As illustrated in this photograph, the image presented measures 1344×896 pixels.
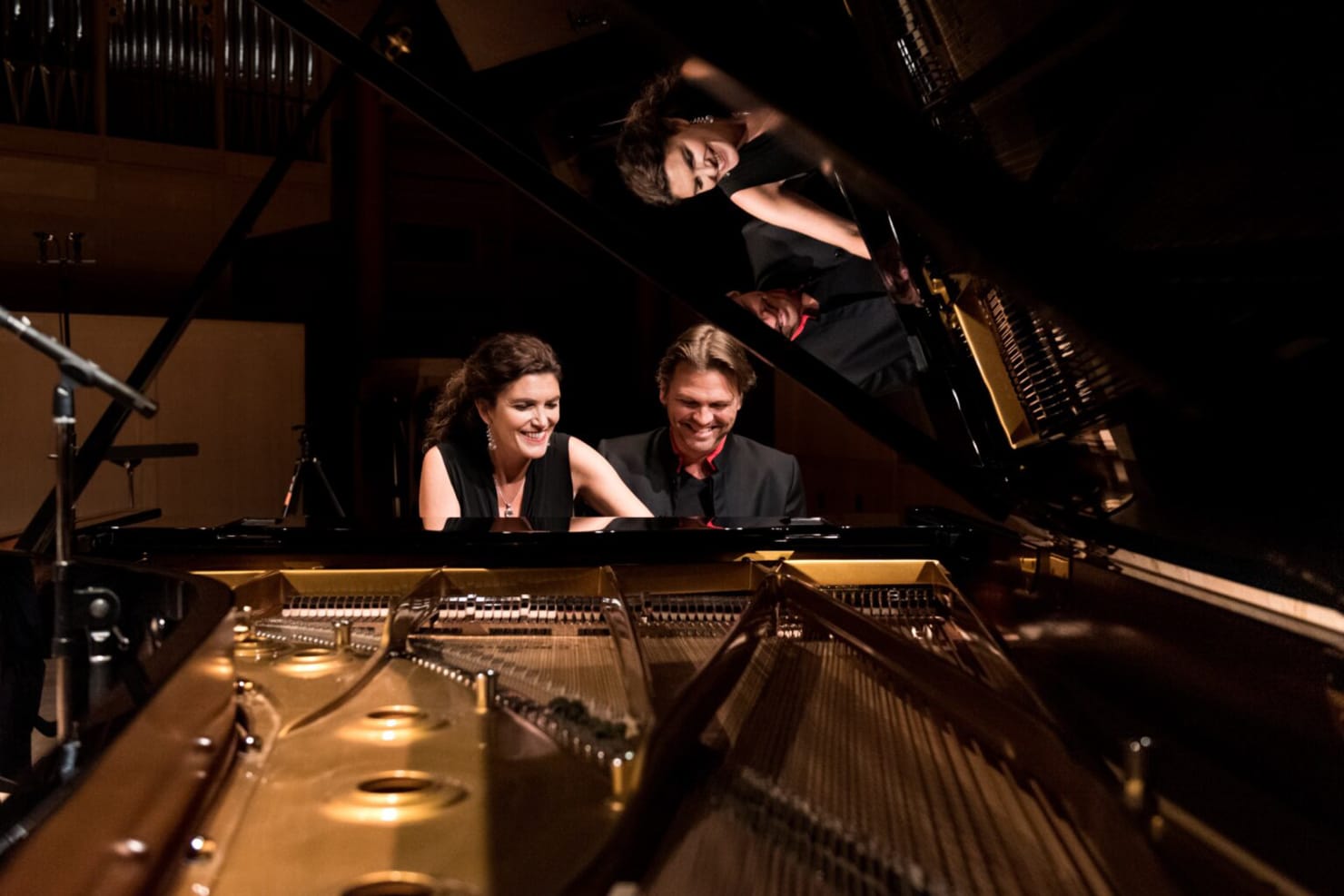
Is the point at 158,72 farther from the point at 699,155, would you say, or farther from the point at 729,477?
the point at 699,155

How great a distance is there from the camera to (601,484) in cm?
436

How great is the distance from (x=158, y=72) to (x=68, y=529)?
289 inches

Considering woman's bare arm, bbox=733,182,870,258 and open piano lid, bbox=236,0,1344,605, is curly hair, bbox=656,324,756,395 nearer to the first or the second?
woman's bare arm, bbox=733,182,870,258

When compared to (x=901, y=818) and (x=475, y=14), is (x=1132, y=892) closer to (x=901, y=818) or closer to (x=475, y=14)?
(x=901, y=818)

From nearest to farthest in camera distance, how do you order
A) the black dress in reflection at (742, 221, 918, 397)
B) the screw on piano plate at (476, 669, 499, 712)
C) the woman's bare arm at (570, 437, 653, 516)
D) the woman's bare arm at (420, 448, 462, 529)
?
the screw on piano plate at (476, 669, 499, 712)
the black dress in reflection at (742, 221, 918, 397)
the woman's bare arm at (420, 448, 462, 529)
the woman's bare arm at (570, 437, 653, 516)

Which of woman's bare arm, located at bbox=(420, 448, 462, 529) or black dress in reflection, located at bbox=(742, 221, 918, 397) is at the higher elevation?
black dress in reflection, located at bbox=(742, 221, 918, 397)

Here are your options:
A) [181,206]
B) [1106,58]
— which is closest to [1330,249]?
[1106,58]

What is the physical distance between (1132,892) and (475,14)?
2.25 metres

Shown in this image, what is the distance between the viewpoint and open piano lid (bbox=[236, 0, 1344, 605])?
0.85 meters

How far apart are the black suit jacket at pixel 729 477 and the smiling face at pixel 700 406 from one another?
119 millimetres

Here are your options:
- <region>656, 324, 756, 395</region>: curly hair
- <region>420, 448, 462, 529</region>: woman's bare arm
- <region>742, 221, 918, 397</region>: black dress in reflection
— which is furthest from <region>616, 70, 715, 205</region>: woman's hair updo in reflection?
<region>420, 448, 462, 529</region>: woman's bare arm

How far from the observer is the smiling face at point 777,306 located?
3.74m

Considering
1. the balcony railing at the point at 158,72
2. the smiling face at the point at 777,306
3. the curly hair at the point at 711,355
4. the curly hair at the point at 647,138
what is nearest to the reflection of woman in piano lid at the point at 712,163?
the curly hair at the point at 647,138

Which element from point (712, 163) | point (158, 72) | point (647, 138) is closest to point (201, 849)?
point (647, 138)
